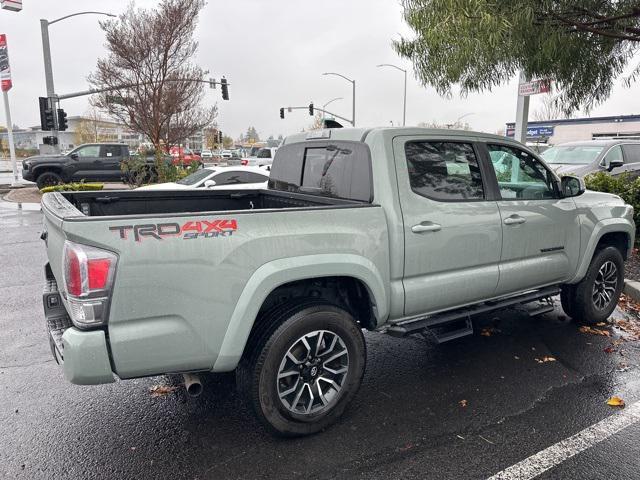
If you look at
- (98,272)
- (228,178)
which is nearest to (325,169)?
(98,272)

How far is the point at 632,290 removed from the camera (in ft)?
20.1

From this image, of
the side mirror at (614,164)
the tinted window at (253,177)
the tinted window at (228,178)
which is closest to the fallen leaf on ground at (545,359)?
the tinted window at (253,177)

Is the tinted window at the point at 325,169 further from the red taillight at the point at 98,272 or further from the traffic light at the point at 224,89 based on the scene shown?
the traffic light at the point at 224,89

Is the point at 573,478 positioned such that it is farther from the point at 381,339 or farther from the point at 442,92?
the point at 442,92

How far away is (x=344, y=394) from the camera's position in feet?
10.6

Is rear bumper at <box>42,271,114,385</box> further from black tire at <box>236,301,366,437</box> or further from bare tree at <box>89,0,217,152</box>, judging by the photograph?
bare tree at <box>89,0,217,152</box>

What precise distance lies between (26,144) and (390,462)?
111 m

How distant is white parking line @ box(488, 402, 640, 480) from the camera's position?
276 cm

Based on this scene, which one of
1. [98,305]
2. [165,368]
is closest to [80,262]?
[98,305]

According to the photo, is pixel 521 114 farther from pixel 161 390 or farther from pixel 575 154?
pixel 161 390

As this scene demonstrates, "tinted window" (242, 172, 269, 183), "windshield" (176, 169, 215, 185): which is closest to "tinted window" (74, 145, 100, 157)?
"windshield" (176, 169, 215, 185)

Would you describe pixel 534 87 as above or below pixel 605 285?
above

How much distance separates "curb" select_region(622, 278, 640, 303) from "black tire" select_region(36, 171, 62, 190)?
18.8 meters

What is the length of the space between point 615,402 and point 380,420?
70.0 inches
